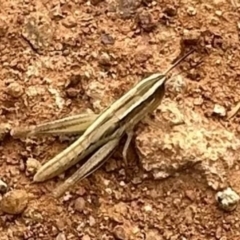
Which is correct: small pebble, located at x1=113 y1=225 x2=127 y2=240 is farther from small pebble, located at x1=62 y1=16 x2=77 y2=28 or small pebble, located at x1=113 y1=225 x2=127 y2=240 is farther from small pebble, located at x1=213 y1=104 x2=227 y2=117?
small pebble, located at x1=62 y1=16 x2=77 y2=28

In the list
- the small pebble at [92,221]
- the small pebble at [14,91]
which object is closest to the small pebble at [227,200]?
the small pebble at [92,221]

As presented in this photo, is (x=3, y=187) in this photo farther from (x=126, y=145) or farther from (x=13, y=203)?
(x=126, y=145)

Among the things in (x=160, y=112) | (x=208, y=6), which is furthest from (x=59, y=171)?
(x=208, y=6)

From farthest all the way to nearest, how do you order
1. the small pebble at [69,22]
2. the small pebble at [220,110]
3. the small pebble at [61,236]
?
the small pebble at [69,22]
the small pebble at [220,110]
the small pebble at [61,236]

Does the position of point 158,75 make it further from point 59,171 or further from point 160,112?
point 59,171

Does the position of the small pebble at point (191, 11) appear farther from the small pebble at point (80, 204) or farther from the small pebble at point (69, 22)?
the small pebble at point (80, 204)

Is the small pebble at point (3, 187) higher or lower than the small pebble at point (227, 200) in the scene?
lower

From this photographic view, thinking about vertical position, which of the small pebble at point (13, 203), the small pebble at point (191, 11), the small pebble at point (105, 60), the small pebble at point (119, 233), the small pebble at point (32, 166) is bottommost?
the small pebble at point (119, 233)
